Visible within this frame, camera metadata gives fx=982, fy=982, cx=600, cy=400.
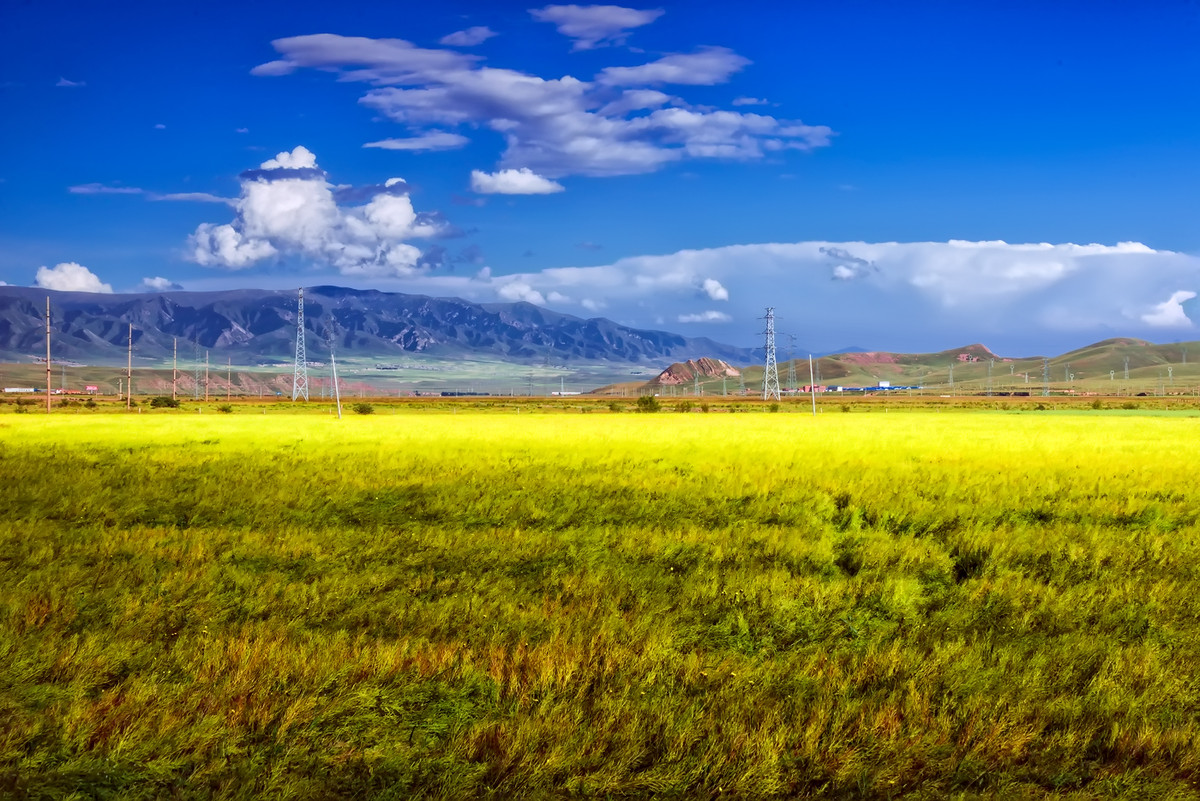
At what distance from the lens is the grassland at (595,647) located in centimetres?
748

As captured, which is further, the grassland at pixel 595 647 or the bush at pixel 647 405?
the bush at pixel 647 405

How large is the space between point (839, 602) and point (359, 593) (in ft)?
19.4

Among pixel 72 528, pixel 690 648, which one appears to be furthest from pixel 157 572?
pixel 690 648

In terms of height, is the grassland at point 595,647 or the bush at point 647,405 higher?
the bush at point 647,405

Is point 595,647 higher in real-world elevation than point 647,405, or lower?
lower

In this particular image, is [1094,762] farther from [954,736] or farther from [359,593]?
[359,593]

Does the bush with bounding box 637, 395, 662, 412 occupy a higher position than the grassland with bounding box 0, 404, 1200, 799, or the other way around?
the bush with bounding box 637, 395, 662, 412

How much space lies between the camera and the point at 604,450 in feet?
122

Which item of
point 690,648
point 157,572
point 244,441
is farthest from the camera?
point 244,441

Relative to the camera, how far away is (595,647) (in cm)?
983

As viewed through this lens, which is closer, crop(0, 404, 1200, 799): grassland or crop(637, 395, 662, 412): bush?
crop(0, 404, 1200, 799): grassland

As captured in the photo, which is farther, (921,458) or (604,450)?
(604,450)

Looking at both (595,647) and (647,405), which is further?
(647,405)

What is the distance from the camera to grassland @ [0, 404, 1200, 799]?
7480 millimetres
